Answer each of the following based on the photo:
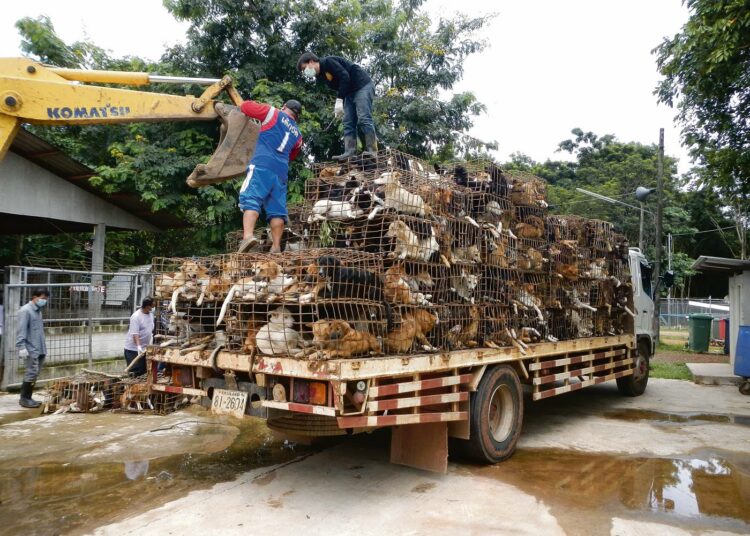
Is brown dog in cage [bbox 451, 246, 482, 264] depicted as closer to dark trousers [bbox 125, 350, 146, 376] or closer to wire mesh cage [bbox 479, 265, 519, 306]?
wire mesh cage [bbox 479, 265, 519, 306]

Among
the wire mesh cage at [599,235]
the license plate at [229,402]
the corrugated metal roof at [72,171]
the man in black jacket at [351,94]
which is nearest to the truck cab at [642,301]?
the wire mesh cage at [599,235]

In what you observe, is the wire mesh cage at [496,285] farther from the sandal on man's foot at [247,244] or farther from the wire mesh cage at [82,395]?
the wire mesh cage at [82,395]

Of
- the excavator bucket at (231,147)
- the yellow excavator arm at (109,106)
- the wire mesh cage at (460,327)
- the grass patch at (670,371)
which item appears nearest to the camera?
the wire mesh cage at (460,327)

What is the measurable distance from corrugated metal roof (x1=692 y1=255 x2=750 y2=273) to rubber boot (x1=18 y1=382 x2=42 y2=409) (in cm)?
1264

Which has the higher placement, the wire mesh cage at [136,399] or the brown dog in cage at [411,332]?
the brown dog in cage at [411,332]

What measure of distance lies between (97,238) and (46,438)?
6.89 meters

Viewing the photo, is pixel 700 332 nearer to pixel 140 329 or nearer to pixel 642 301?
pixel 642 301

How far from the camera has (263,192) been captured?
5.59 m

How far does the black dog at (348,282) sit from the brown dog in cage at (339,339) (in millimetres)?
213

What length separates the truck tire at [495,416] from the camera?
508 centimetres

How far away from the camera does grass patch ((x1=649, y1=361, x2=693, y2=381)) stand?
11854 mm

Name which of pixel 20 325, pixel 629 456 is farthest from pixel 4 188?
pixel 629 456

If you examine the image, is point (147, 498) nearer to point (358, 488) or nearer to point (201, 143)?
point (358, 488)

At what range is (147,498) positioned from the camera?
14.3 feet
